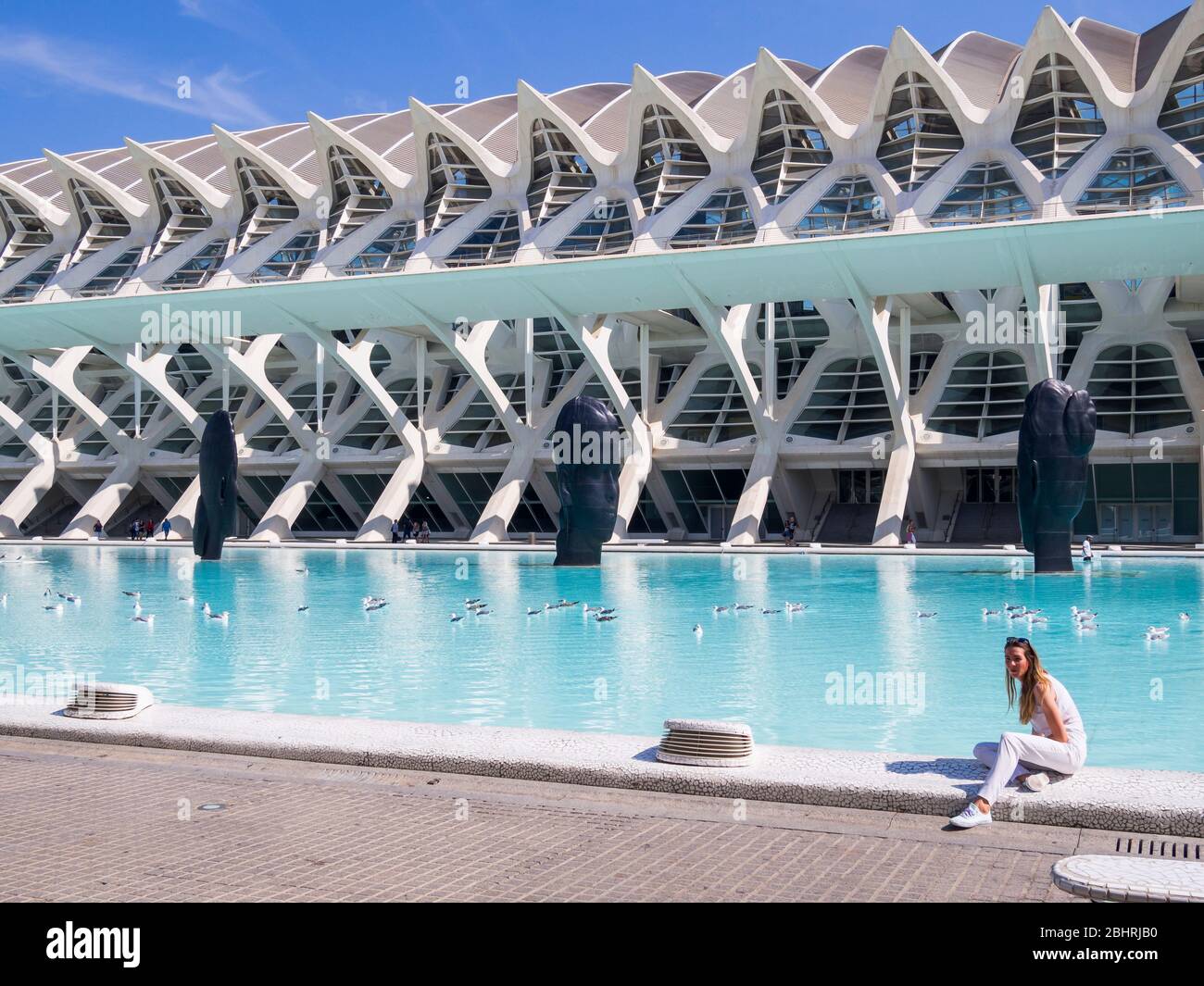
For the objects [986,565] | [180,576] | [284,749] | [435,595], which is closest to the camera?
[284,749]

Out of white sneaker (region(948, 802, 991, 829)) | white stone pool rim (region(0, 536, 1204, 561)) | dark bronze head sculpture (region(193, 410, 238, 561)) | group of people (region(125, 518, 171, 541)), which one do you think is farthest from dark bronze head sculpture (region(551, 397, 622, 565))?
group of people (region(125, 518, 171, 541))

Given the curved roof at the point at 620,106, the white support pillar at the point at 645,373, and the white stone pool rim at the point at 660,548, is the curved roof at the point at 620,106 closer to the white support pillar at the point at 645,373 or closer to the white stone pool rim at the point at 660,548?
the white support pillar at the point at 645,373

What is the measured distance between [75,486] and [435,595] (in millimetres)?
29275

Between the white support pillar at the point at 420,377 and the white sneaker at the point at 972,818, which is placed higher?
the white support pillar at the point at 420,377

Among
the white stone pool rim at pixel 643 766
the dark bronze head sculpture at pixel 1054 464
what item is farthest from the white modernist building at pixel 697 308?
the white stone pool rim at pixel 643 766

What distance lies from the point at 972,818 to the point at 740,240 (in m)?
29.6

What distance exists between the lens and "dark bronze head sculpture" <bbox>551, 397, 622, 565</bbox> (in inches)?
844

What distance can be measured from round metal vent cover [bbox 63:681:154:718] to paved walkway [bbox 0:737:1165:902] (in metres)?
1.03

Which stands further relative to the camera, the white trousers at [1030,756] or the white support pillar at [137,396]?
the white support pillar at [137,396]

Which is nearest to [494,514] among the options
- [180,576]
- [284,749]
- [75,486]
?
[180,576]

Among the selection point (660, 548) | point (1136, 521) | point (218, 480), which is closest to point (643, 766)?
point (218, 480)

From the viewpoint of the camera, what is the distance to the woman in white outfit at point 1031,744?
4.97m

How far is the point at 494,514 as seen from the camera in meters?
32.7
